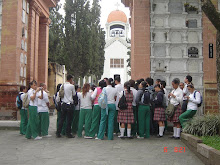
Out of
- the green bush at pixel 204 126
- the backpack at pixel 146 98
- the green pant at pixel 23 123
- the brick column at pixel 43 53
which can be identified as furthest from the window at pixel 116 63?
the green bush at pixel 204 126

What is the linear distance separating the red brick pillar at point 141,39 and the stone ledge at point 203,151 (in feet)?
16.6

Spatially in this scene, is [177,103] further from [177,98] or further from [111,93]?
[111,93]

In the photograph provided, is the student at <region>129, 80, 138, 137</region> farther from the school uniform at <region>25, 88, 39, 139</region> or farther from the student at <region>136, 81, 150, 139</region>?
the school uniform at <region>25, 88, 39, 139</region>

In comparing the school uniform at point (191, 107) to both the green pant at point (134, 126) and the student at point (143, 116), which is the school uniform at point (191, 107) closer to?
the student at point (143, 116)

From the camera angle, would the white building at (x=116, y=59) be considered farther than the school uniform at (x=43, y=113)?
Yes

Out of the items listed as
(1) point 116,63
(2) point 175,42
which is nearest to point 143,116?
(2) point 175,42

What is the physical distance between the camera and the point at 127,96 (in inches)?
321

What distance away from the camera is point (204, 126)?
6906mm

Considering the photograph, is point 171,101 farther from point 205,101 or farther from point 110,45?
point 110,45

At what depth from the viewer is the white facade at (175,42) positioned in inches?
470

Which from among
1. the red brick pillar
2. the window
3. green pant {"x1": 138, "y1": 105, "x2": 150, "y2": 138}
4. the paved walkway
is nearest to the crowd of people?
green pant {"x1": 138, "y1": 105, "x2": 150, "y2": 138}

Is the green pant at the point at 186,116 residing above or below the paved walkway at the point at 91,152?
above

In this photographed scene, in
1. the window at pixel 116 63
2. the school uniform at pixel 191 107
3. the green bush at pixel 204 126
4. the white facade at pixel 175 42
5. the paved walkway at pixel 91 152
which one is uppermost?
the window at pixel 116 63

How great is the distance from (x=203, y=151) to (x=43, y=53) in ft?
40.9
